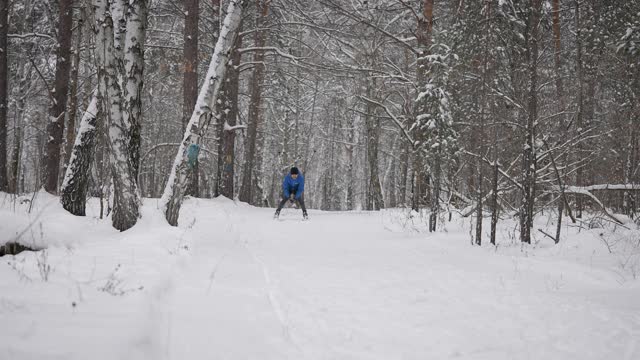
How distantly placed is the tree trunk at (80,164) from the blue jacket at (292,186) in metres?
5.46

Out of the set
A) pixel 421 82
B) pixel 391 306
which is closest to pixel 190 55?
pixel 421 82

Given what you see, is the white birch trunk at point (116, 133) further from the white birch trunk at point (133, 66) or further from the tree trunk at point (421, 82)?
the tree trunk at point (421, 82)

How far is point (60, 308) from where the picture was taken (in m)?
2.44

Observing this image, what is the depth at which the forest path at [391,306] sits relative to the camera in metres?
2.76

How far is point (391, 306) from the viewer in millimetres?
3689

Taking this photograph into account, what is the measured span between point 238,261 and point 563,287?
407 cm

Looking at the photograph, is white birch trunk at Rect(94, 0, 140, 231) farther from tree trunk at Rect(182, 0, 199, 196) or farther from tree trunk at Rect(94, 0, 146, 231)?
tree trunk at Rect(182, 0, 199, 196)

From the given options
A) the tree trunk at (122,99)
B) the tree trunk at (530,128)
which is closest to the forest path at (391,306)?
the tree trunk at (530,128)

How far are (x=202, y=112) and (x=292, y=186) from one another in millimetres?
5499

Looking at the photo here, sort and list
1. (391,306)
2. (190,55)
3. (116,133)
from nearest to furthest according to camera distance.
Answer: (391,306) → (116,133) → (190,55)

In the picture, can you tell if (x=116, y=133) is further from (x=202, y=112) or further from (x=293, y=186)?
(x=293, y=186)

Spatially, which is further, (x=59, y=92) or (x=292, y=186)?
(x=292, y=186)

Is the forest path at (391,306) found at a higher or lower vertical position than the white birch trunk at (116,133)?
lower

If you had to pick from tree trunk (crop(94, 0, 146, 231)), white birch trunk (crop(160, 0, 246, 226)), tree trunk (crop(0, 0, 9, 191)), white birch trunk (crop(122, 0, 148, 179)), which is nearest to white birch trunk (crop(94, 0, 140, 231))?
tree trunk (crop(94, 0, 146, 231))
